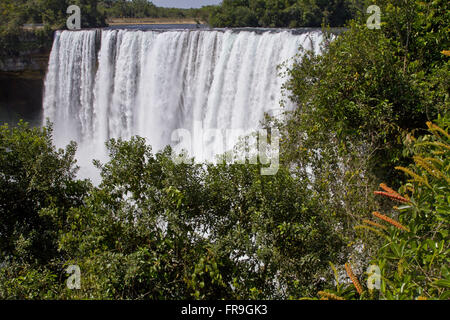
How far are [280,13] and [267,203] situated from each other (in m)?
29.7

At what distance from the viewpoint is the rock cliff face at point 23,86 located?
21.9 m

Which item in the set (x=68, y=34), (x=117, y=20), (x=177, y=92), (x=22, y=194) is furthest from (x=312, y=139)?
(x=117, y=20)

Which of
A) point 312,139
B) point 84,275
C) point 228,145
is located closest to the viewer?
point 84,275

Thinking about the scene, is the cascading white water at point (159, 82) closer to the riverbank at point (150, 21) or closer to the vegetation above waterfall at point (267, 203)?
the vegetation above waterfall at point (267, 203)

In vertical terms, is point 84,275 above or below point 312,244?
below

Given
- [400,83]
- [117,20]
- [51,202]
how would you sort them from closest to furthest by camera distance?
[51,202], [400,83], [117,20]

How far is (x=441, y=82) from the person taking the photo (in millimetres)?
5582

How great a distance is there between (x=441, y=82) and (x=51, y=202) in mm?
5591

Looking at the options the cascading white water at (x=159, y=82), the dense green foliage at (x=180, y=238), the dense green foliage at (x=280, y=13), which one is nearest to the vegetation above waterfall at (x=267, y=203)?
the dense green foliage at (x=180, y=238)

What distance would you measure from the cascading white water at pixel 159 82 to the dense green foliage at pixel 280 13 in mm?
17023

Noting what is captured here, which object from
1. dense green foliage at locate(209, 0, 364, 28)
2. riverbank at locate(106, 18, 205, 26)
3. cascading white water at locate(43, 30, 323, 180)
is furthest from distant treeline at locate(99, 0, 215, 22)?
cascading white water at locate(43, 30, 323, 180)

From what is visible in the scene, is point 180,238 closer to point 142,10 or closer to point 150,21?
point 150,21
